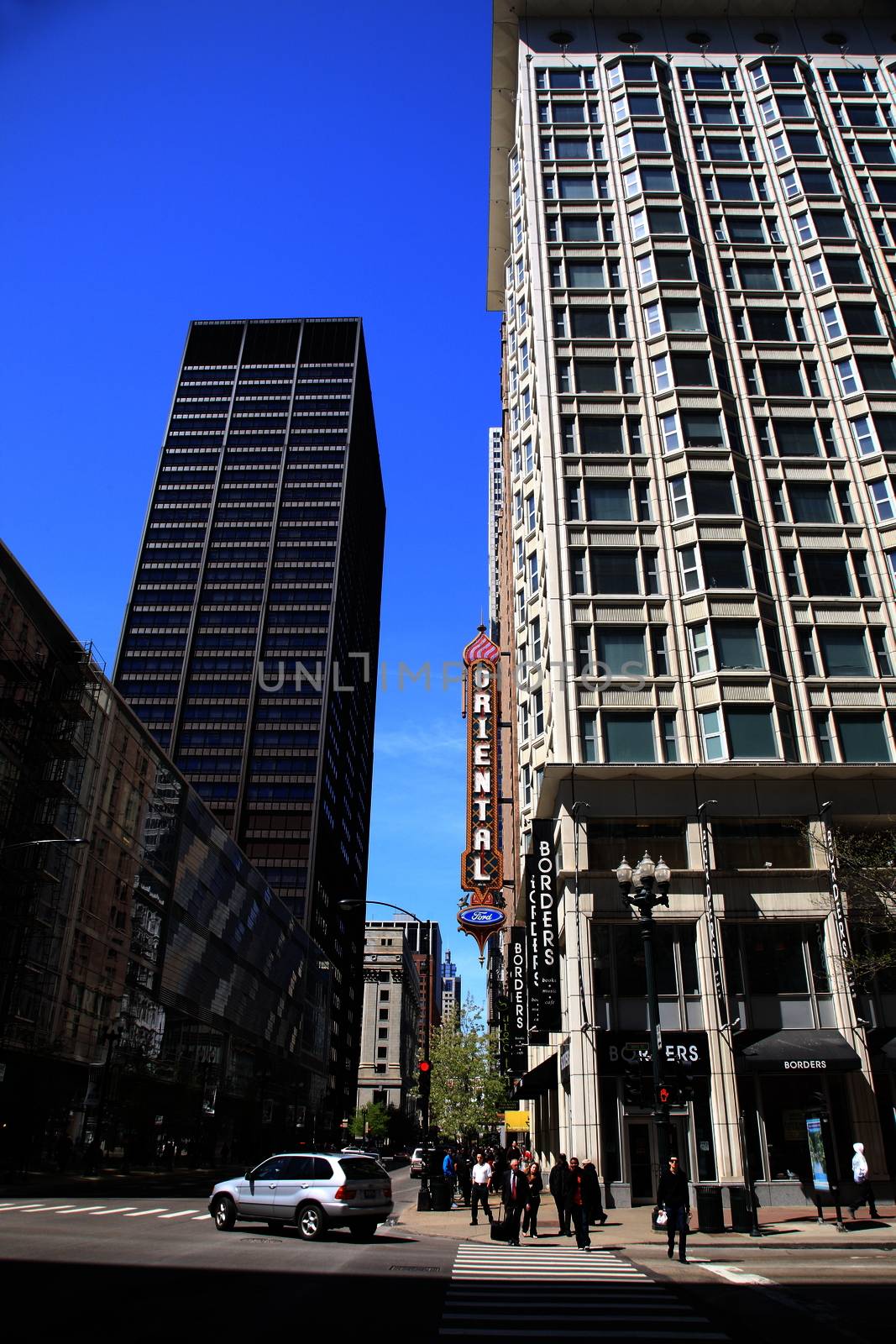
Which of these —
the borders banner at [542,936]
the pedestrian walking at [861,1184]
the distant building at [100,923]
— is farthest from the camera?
the distant building at [100,923]

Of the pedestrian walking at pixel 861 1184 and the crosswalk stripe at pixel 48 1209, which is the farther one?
the crosswalk stripe at pixel 48 1209

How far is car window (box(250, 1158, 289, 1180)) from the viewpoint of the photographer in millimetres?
20031

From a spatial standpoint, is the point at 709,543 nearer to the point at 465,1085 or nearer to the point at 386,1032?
the point at 465,1085

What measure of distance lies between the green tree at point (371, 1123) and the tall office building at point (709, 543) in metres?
117

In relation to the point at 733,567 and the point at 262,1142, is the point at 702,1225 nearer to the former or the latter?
the point at 733,567

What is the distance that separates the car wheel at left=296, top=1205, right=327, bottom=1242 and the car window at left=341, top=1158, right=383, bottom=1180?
90cm

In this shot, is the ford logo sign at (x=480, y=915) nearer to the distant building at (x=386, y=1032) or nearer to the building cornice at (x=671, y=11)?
the building cornice at (x=671, y=11)

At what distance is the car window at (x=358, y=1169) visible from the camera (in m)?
19.4

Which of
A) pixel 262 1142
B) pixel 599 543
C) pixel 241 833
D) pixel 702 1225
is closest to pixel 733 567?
pixel 599 543

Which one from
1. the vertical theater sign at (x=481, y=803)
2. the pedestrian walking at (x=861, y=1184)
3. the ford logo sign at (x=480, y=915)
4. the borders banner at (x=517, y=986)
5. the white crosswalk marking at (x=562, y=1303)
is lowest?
the white crosswalk marking at (x=562, y=1303)

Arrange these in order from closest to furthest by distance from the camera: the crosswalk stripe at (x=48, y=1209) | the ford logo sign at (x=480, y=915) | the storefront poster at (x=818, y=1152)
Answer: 1. the storefront poster at (x=818, y=1152)
2. the crosswalk stripe at (x=48, y=1209)
3. the ford logo sign at (x=480, y=915)

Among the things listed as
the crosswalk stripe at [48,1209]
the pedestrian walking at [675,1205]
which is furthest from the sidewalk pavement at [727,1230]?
the crosswalk stripe at [48,1209]

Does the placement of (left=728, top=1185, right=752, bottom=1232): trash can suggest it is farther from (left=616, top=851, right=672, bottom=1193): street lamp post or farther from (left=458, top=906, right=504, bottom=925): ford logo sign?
(left=458, top=906, right=504, bottom=925): ford logo sign

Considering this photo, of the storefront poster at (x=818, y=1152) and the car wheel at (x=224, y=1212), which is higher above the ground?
the storefront poster at (x=818, y=1152)
